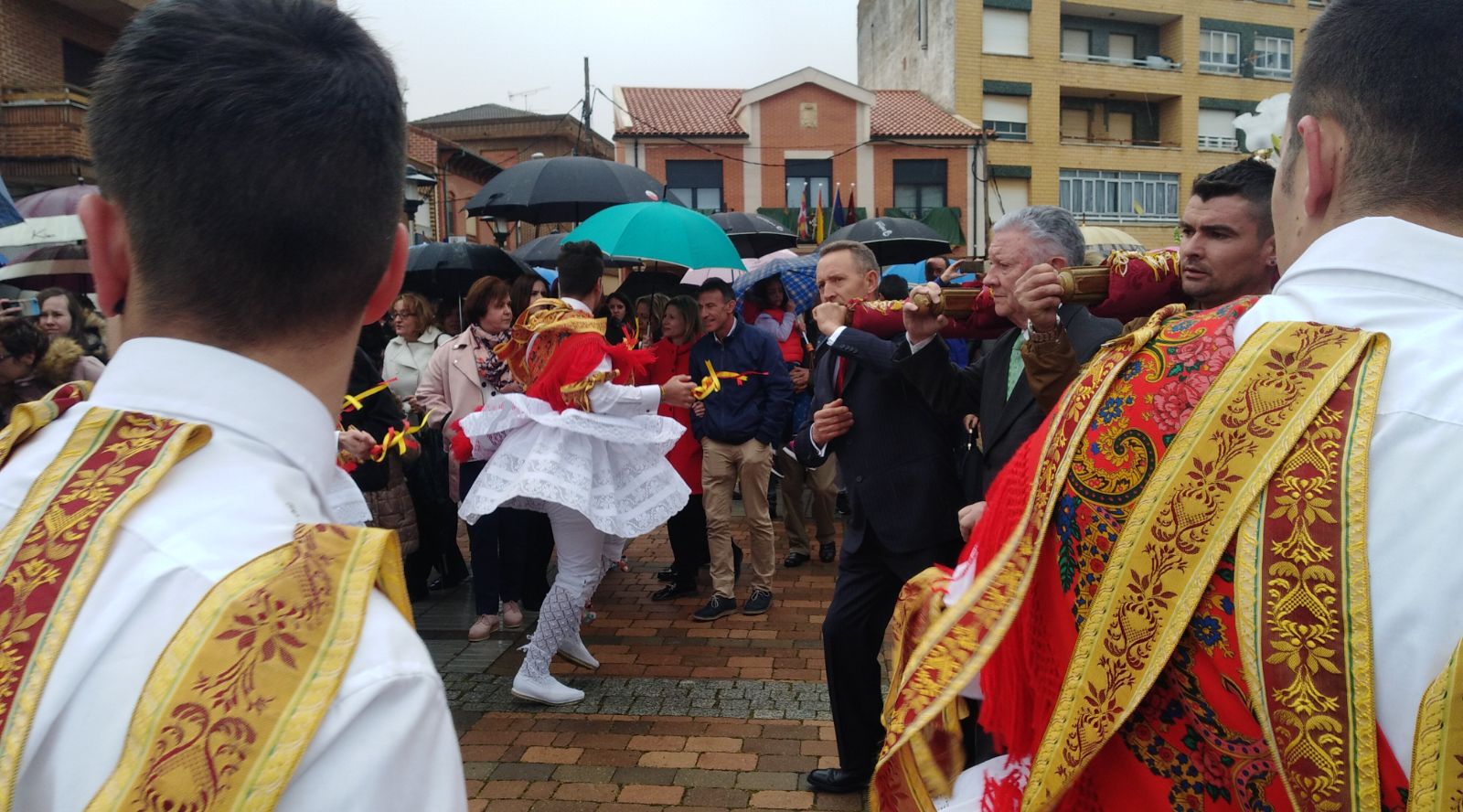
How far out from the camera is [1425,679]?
109cm

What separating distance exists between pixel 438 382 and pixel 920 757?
17.3 ft

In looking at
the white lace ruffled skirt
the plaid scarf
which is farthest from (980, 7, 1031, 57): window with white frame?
the white lace ruffled skirt

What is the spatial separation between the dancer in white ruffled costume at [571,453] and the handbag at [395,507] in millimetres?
935

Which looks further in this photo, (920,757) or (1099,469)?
(920,757)

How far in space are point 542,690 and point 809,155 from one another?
28080 mm

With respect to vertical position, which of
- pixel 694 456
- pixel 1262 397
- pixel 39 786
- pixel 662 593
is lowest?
pixel 662 593

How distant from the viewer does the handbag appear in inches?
233

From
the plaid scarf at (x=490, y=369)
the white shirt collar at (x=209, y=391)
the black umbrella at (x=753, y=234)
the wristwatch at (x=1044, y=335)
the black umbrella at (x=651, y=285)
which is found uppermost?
the black umbrella at (x=753, y=234)

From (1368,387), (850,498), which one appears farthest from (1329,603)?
(850,498)

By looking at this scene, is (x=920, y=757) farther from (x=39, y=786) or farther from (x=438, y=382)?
(x=438, y=382)

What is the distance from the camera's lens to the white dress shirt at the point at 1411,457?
108 cm

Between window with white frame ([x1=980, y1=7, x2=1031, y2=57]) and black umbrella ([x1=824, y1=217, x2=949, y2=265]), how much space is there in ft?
75.9

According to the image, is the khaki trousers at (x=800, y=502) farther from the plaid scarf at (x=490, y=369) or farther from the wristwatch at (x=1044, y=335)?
the wristwatch at (x=1044, y=335)

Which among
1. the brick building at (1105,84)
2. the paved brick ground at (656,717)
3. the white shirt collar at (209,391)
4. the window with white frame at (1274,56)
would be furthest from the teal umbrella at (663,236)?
the window with white frame at (1274,56)
